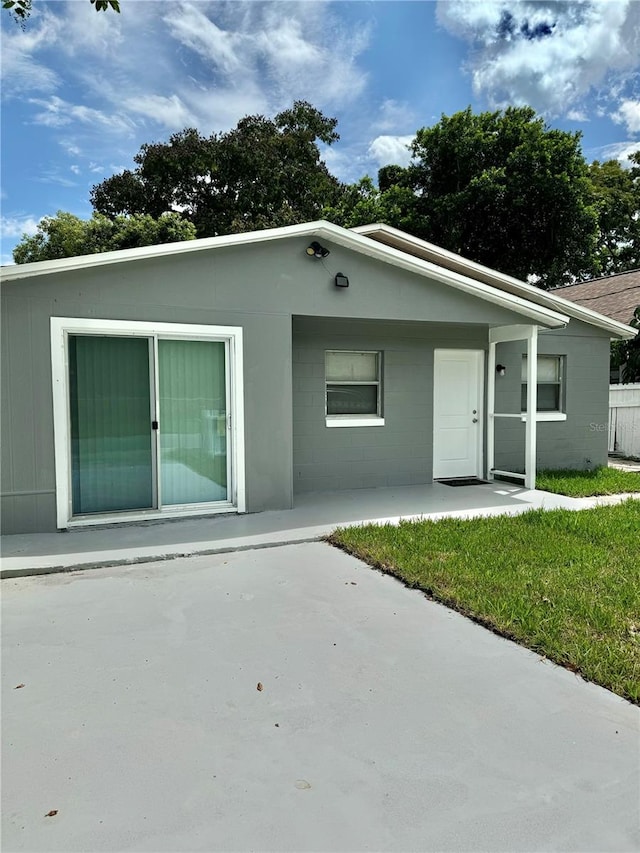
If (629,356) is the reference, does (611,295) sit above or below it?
above

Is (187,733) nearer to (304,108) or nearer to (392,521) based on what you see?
(392,521)

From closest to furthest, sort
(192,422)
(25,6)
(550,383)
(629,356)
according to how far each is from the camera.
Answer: (25,6) → (192,422) → (550,383) → (629,356)

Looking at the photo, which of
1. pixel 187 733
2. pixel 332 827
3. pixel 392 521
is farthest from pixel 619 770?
pixel 392 521

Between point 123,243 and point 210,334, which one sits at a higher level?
point 123,243

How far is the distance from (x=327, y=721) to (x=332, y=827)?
2.16 feet

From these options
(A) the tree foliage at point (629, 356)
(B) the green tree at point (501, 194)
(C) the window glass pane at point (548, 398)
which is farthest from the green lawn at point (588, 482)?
(B) the green tree at point (501, 194)

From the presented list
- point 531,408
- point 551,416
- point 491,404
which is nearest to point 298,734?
point 531,408

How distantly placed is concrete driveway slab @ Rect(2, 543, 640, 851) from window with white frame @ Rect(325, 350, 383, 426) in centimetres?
459

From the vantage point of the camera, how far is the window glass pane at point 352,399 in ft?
27.3

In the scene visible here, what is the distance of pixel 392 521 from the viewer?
20.7 ft

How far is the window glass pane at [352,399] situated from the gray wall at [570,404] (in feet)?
7.77

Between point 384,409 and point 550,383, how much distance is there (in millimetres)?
3622

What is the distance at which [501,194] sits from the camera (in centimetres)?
1808

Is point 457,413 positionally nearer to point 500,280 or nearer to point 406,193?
point 500,280
